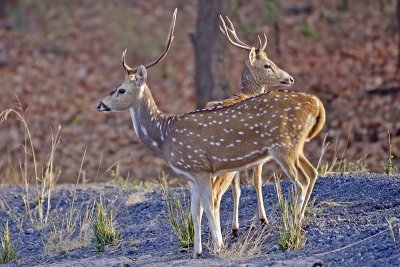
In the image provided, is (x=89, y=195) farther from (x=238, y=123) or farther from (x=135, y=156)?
(x=135, y=156)

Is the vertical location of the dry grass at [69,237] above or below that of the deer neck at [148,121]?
below

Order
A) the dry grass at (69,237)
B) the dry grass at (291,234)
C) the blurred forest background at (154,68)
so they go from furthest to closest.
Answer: the blurred forest background at (154,68), the dry grass at (69,237), the dry grass at (291,234)

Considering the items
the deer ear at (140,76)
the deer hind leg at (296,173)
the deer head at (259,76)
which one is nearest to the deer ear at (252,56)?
the deer head at (259,76)

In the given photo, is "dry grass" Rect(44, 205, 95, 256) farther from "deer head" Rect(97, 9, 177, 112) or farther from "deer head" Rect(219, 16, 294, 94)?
"deer head" Rect(219, 16, 294, 94)

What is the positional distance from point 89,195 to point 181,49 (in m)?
12.1

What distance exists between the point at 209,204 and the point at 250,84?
2.19 m

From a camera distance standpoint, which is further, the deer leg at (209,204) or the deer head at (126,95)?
the deer head at (126,95)

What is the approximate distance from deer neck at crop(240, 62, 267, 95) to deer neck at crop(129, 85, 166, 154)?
4.95 ft

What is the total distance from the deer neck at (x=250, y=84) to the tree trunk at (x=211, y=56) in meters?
5.98

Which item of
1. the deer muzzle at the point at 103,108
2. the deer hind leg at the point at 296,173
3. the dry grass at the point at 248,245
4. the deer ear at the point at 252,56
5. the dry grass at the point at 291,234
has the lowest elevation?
the dry grass at the point at 248,245

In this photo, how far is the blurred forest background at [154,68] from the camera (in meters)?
17.1

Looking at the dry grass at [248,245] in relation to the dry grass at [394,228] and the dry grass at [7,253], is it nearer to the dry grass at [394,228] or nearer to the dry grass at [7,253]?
the dry grass at [394,228]

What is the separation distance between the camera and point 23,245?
32.9ft

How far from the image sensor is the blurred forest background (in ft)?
56.1
